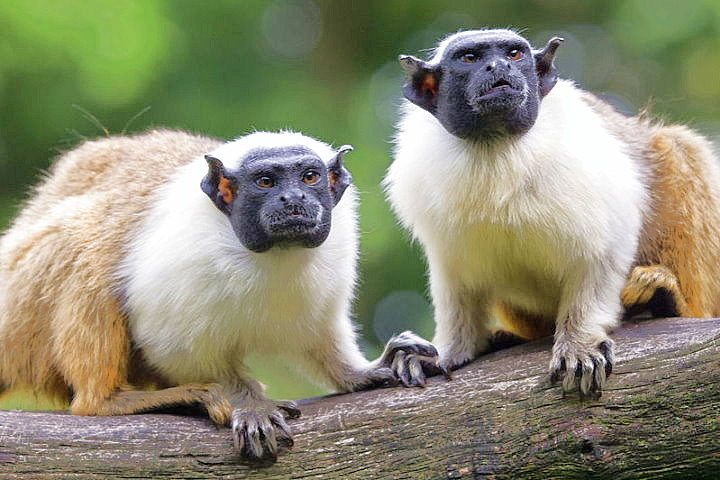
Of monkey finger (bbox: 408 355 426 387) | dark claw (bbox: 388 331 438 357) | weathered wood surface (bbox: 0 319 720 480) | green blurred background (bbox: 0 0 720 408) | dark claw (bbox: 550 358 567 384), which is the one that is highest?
green blurred background (bbox: 0 0 720 408)

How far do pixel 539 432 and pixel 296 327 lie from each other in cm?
137

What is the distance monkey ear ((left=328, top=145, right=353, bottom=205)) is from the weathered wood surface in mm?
1118

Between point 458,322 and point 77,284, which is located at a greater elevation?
point 77,284

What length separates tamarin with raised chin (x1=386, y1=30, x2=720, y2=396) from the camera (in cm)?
601

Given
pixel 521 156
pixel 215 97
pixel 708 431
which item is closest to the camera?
pixel 708 431

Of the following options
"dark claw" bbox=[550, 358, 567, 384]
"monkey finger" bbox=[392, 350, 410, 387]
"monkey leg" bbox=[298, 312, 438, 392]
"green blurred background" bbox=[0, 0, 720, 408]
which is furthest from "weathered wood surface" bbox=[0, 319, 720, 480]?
"green blurred background" bbox=[0, 0, 720, 408]

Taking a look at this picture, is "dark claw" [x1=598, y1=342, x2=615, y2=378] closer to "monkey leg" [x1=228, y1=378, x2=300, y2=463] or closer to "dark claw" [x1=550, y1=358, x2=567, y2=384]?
"dark claw" [x1=550, y1=358, x2=567, y2=384]

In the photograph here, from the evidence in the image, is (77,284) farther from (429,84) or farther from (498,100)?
(498,100)

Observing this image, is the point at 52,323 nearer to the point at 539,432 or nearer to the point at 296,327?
the point at 296,327

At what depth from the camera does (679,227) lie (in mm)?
6680

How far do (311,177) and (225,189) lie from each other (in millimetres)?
454

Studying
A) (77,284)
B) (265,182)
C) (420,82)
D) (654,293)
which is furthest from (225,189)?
(654,293)

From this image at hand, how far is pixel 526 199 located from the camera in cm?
602

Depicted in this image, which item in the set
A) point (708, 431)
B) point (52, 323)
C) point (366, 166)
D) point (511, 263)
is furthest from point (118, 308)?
point (366, 166)
